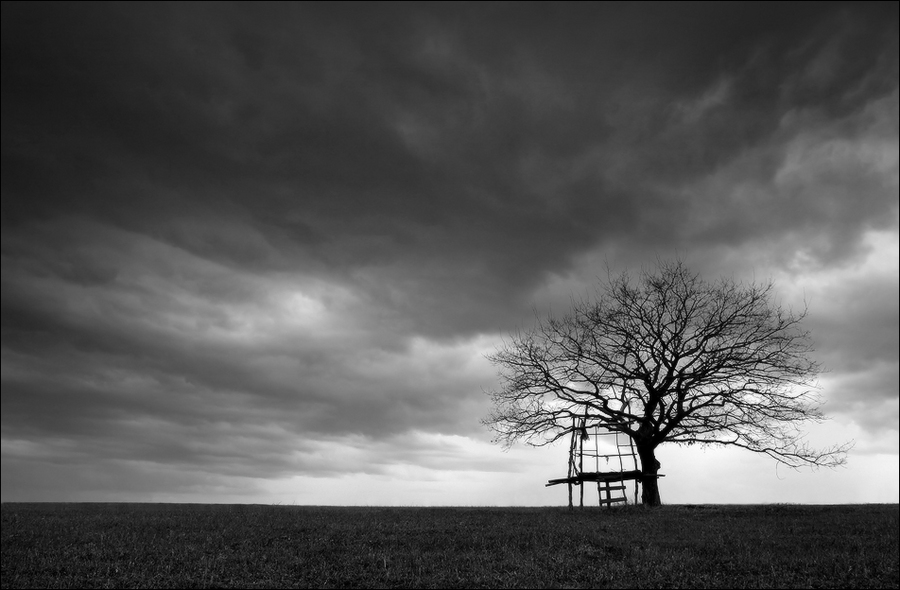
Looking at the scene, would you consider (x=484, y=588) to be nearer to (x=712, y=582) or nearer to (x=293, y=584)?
(x=293, y=584)

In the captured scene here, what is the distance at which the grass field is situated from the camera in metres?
16.3

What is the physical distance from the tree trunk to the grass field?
7940mm

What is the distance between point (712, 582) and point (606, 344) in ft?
69.1

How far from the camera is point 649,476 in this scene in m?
35.2

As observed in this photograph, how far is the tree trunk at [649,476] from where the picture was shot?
115 feet

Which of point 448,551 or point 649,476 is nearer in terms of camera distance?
point 448,551

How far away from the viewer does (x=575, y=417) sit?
36.8m

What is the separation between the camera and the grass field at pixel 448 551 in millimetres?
16297

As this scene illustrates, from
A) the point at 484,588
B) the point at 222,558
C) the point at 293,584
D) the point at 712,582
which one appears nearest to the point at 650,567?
the point at 712,582

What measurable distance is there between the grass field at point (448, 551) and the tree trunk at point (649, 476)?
7940 millimetres

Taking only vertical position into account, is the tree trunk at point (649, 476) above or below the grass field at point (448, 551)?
above

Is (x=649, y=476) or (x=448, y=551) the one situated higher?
(x=649, y=476)

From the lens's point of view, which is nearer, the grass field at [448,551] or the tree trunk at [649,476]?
the grass field at [448,551]

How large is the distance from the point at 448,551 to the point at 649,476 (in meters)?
19.5
